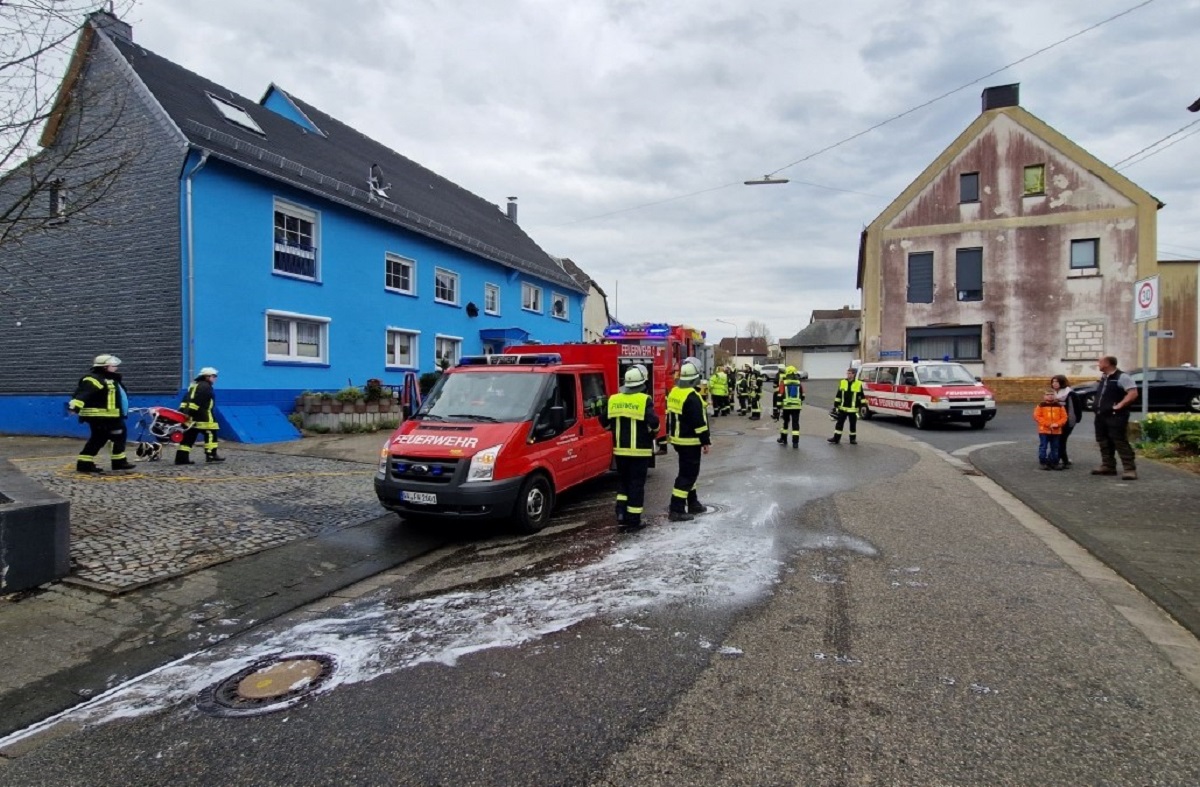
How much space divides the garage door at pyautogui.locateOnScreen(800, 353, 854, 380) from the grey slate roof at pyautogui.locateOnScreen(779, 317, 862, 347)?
983 mm

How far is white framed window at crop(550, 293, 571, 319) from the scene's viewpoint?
101 feet

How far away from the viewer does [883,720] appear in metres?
3.12

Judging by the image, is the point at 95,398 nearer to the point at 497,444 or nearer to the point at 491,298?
the point at 497,444

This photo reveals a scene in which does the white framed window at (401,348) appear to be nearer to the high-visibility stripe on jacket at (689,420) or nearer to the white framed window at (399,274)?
the white framed window at (399,274)

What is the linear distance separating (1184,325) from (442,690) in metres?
43.0

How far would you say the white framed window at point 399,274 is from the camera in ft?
66.8

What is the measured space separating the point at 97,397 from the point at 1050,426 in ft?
46.1

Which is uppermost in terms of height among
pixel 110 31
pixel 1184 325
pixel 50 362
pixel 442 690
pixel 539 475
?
pixel 110 31

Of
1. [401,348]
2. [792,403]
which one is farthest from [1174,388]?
[401,348]

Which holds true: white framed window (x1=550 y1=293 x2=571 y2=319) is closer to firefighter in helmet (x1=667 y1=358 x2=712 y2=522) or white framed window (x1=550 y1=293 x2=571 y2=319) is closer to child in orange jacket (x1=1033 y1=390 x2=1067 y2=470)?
child in orange jacket (x1=1033 y1=390 x2=1067 y2=470)

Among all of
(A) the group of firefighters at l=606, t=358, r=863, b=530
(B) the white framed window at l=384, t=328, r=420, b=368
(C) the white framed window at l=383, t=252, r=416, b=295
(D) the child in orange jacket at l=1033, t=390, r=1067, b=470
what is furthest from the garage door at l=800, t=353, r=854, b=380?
(A) the group of firefighters at l=606, t=358, r=863, b=530

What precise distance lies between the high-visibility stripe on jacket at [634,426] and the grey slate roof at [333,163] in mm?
12080

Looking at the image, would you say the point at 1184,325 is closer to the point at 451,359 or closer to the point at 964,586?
the point at 451,359

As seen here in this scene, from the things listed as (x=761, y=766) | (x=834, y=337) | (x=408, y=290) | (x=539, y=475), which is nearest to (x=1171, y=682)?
(x=761, y=766)
